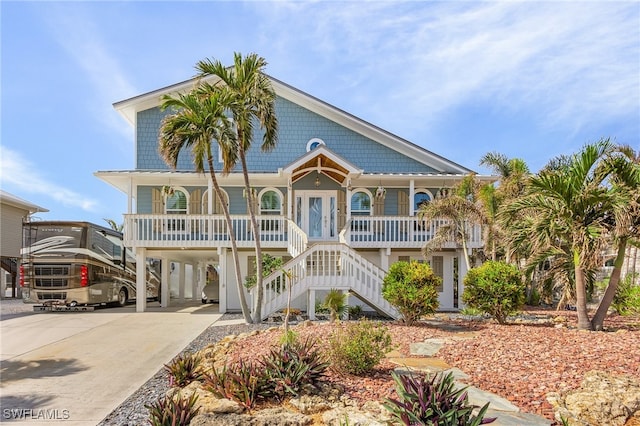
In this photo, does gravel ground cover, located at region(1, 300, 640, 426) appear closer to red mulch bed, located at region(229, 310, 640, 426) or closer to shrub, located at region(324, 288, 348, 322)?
red mulch bed, located at region(229, 310, 640, 426)

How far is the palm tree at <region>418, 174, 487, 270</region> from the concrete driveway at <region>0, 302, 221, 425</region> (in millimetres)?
7992

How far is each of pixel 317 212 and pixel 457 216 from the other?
5.48 meters

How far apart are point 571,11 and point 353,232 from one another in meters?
8.96

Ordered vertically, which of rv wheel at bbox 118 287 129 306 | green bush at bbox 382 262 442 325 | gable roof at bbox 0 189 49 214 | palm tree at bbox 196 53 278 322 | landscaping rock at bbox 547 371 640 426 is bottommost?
rv wheel at bbox 118 287 129 306

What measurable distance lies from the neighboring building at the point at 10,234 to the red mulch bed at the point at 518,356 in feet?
70.3

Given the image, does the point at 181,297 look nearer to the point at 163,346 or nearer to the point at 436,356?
the point at 163,346

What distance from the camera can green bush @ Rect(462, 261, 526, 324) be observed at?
32.5ft

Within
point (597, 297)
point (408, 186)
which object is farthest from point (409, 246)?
point (597, 297)

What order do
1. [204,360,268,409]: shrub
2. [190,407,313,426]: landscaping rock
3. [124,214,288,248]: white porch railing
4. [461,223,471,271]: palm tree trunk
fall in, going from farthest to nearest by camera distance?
[124,214,288,248]: white porch railing < [461,223,471,271]: palm tree trunk < [204,360,268,409]: shrub < [190,407,313,426]: landscaping rock

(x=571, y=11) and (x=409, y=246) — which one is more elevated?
(x=571, y=11)

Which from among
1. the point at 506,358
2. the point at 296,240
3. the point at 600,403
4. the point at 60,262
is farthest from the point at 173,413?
the point at 60,262

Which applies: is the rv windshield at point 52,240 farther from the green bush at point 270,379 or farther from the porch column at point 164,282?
the green bush at point 270,379

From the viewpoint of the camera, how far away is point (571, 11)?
9.74 metres

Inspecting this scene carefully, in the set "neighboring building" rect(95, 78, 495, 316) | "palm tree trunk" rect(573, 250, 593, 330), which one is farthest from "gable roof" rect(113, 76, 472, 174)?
"palm tree trunk" rect(573, 250, 593, 330)
